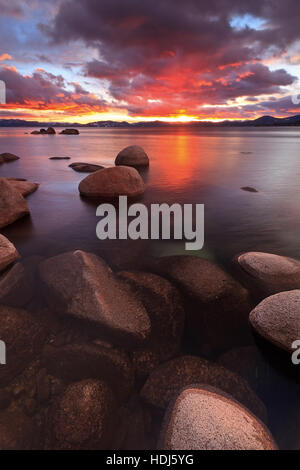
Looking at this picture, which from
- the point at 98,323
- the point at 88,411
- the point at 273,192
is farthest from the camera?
the point at 273,192

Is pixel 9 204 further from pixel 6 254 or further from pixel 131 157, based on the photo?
pixel 131 157

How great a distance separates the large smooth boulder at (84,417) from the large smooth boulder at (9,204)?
699cm

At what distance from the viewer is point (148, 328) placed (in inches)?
174

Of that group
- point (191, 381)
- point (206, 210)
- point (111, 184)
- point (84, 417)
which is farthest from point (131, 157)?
point (84, 417)

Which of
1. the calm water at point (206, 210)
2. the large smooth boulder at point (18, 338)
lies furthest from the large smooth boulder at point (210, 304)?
the large smooth boulder at point (18, 338)

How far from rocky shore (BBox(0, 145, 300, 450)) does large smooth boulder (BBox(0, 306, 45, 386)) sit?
0.6 inches

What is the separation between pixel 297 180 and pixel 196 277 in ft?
50.8

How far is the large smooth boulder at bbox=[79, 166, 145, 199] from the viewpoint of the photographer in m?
11.9

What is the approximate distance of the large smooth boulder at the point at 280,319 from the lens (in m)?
3.99

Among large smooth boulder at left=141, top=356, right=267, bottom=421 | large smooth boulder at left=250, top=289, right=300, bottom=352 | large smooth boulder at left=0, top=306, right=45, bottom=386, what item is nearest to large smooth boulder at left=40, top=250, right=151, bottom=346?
large smooth boulder at left=0, top=306, right=45, bottom=386

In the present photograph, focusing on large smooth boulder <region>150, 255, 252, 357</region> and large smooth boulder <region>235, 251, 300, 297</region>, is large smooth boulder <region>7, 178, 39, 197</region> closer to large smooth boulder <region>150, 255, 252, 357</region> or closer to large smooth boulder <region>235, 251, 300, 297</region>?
large smooth boulder <region>150, 255, 252, 357</region>

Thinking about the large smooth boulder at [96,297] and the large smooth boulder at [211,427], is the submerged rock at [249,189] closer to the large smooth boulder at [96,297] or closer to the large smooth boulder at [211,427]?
the large smooth boulder at [96,297]
